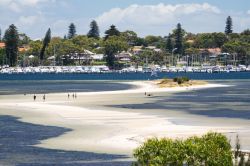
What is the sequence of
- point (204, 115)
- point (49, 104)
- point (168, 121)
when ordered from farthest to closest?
1. point (49, 104)
2. point (204, 115)
3. point (168, 121)

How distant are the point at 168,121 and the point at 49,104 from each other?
29721mm

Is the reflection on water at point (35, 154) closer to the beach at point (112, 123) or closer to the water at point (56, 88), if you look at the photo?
the beach at point (112, 123)

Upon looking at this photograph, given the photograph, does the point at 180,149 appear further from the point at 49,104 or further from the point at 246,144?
the point at 49,104

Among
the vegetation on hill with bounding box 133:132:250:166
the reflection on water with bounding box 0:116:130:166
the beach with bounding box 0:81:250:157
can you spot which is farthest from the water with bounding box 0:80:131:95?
the vegetation on hill with bounding box 133:132:250:166

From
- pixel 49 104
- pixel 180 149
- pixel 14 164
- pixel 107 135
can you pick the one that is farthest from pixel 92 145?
pixel 49 104

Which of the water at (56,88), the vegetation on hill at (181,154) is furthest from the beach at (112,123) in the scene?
the water at (56,88)

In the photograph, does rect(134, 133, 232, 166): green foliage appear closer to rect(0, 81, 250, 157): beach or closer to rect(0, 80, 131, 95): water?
rect(0, 81, 250, 157): beach

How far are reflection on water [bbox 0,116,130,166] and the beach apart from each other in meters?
1.30

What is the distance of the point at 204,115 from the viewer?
70.7m

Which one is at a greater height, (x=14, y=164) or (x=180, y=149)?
Answer: (x=180, y=149)

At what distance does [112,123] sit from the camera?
6194 centimetres

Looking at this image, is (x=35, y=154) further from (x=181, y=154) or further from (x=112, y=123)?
(x=181, y=154)

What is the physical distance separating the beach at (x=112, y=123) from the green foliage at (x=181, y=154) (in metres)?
17.5

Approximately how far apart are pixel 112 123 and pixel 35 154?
767 inches
